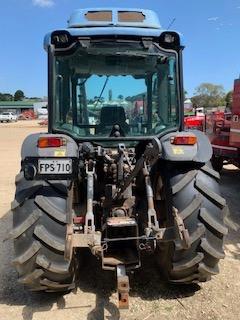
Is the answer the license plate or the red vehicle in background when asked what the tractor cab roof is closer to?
the license plate

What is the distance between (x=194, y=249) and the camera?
411cm

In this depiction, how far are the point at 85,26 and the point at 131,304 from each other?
270 centimetres

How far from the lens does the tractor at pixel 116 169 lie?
402 centimetres

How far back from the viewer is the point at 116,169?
4.52 meters

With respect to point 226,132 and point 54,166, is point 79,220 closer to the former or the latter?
point 54,166

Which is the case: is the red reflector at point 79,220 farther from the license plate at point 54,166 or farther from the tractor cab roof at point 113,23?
the tractor cab roof at point 113,23

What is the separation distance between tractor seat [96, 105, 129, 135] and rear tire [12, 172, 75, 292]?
33.0 inches

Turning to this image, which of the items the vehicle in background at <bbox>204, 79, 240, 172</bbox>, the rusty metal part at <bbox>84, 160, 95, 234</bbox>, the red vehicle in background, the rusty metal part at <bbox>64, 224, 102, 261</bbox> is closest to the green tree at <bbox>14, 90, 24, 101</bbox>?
the red vehicle in background

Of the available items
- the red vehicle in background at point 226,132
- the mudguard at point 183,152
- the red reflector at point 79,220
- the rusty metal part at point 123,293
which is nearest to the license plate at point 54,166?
the red reflector at point 79,220

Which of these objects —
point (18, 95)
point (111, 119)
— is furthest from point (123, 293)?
point (18, 95)

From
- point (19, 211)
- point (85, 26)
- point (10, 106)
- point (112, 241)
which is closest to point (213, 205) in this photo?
point (112, 241)

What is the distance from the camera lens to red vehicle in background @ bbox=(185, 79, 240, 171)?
7953 mm

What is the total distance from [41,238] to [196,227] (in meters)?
1.31

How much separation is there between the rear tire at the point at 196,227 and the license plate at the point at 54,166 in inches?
36.5
